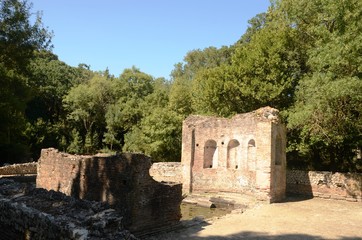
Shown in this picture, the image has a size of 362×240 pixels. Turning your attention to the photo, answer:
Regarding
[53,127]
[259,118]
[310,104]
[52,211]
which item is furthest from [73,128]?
[52,211]

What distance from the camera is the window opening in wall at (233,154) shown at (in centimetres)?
2192

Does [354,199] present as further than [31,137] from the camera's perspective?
No

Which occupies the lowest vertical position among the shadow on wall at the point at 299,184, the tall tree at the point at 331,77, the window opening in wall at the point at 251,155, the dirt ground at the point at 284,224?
the dirt ground at the point at 284,224

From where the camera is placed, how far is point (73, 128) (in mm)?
40531

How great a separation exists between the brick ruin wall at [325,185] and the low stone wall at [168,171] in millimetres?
8131

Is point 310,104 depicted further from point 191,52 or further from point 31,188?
point 191,52

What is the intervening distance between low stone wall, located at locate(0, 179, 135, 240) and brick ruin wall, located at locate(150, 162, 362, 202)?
1613 cm

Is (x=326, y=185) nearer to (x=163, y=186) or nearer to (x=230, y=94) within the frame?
(x=230, y=94)

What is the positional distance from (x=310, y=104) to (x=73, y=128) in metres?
29.7

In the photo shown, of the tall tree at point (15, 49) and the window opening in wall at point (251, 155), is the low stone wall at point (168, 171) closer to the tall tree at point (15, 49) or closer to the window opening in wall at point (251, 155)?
the window opening in wall at point (251, 155)

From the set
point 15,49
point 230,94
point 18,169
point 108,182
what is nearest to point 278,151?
point 230,94

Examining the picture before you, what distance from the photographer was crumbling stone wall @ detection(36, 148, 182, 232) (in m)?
11.1

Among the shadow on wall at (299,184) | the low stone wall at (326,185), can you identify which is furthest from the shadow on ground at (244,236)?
the shadow on wall at (299,184)

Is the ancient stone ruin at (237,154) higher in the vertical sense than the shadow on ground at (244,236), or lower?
higher
